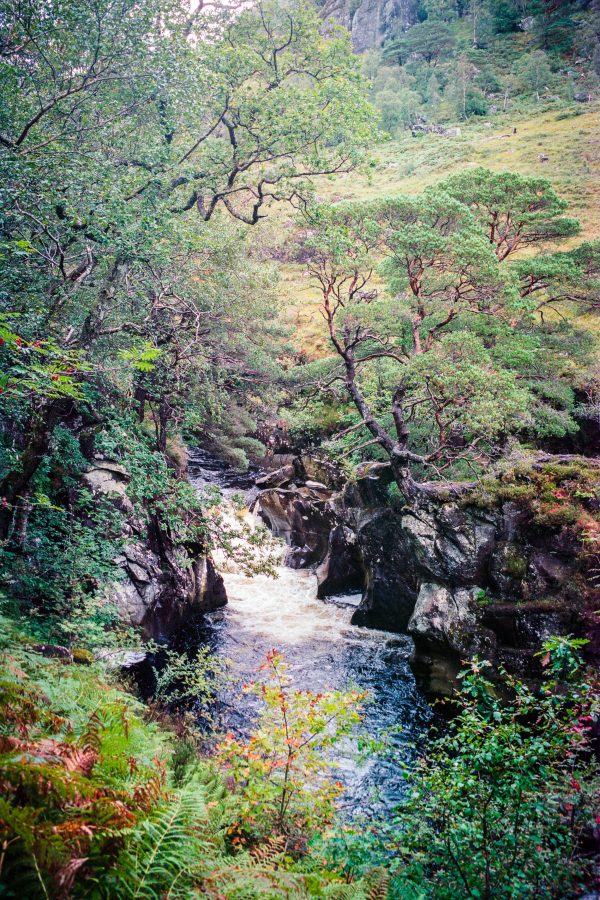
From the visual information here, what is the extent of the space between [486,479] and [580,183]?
44325 mm

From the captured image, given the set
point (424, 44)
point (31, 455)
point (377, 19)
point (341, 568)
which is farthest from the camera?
point (377, 19)

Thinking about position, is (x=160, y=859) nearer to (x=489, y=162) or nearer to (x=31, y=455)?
(x=31, y=455)

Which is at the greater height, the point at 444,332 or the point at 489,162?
the point at 489,162

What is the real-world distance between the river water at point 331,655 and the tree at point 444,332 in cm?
553

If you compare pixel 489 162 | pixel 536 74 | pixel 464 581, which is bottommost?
pixel 464 581

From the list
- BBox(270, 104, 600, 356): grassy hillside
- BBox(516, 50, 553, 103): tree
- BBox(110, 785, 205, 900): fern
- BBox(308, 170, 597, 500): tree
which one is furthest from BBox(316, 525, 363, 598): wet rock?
BBox(516, 50, 553, 103): tree

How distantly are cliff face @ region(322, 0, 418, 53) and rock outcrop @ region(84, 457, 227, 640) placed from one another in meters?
151

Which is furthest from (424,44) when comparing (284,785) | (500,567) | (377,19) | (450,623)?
(284,785)

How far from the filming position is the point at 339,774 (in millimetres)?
9656

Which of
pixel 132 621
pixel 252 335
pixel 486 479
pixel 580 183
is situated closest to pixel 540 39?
pixel 580 183

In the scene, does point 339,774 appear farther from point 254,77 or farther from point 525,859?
point 254,77

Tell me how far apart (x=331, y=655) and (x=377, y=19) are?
173386mm

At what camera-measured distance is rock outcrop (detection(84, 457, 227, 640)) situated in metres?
12.9

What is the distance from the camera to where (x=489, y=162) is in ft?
177
